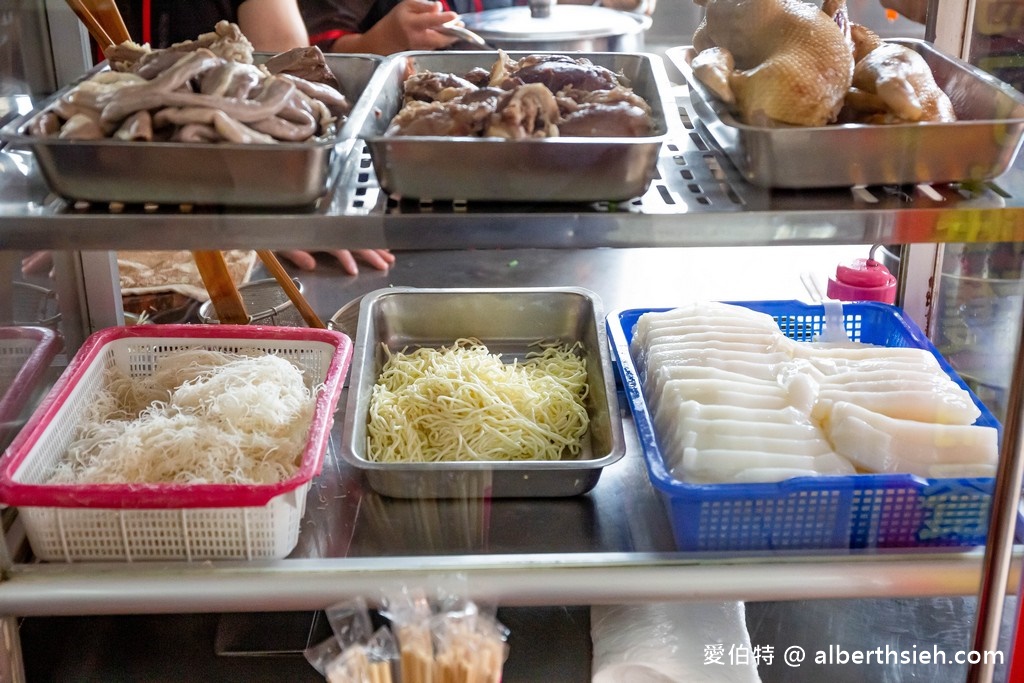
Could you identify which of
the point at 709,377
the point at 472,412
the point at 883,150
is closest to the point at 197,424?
the point at 472,412

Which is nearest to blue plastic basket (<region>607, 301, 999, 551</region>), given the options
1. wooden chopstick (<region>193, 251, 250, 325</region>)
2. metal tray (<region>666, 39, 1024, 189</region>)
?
metal tray (<region>666, 39, 1024, 189</region>)

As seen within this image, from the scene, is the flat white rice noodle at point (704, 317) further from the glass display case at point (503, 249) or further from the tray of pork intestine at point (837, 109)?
the tray of pork intestine at point (837, 109)

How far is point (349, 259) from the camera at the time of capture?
2.01 metres

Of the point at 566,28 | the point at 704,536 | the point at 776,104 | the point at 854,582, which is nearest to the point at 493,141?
the point at 776,104

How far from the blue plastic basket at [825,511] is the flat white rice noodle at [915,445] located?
1.3 inches

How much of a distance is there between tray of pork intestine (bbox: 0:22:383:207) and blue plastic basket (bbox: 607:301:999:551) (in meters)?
0.65

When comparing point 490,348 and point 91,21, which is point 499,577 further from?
point 91,21

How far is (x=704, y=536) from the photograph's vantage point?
136 cm

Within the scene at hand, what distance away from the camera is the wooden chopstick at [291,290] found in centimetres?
168

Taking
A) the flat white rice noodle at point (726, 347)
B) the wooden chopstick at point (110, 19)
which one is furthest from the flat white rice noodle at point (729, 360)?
the wooden chopstick at point (110, 19)

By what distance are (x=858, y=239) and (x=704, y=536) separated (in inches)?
18.8

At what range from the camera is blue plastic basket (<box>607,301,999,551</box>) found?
1.32 meters

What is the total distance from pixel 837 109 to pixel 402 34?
0.68 m

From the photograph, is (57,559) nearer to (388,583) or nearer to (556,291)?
(388,583)
